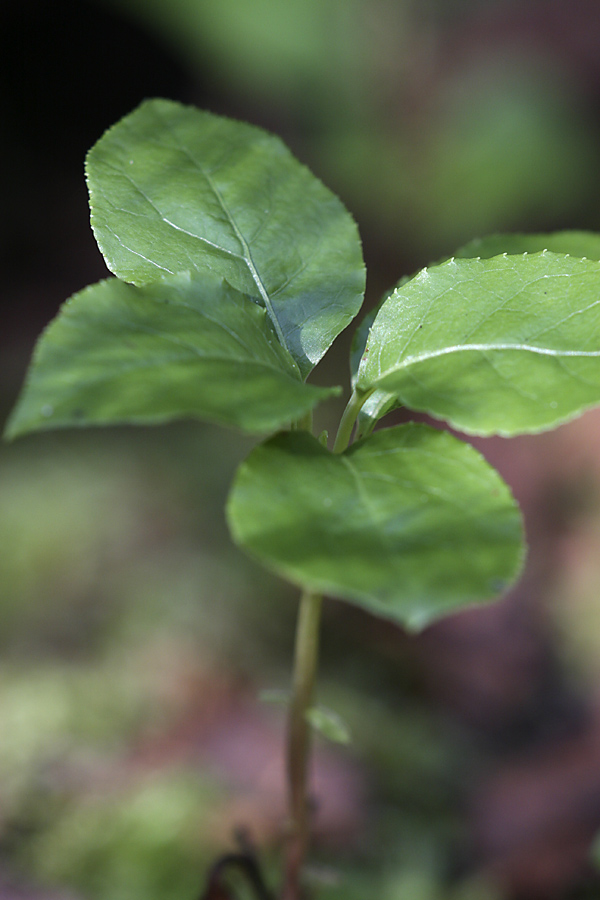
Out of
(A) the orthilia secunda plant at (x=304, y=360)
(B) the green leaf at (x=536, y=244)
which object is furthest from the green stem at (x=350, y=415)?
(B) the green leaf at (x=536, y=244)

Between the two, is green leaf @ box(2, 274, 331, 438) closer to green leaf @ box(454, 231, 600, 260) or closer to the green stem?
the green stem

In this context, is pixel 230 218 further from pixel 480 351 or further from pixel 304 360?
pixel 480 351

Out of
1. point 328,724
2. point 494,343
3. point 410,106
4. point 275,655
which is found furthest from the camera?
point 410,106

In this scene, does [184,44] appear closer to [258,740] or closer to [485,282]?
[258,740]

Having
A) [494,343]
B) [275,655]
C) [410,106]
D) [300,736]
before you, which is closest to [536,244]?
[494,343]

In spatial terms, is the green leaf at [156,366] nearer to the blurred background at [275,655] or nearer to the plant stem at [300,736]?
the plant stem at [300,736]

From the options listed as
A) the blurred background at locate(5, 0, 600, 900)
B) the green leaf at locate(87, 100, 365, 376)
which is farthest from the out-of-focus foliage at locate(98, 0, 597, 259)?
the green leaf at locate(87, 100, 365, 376)
